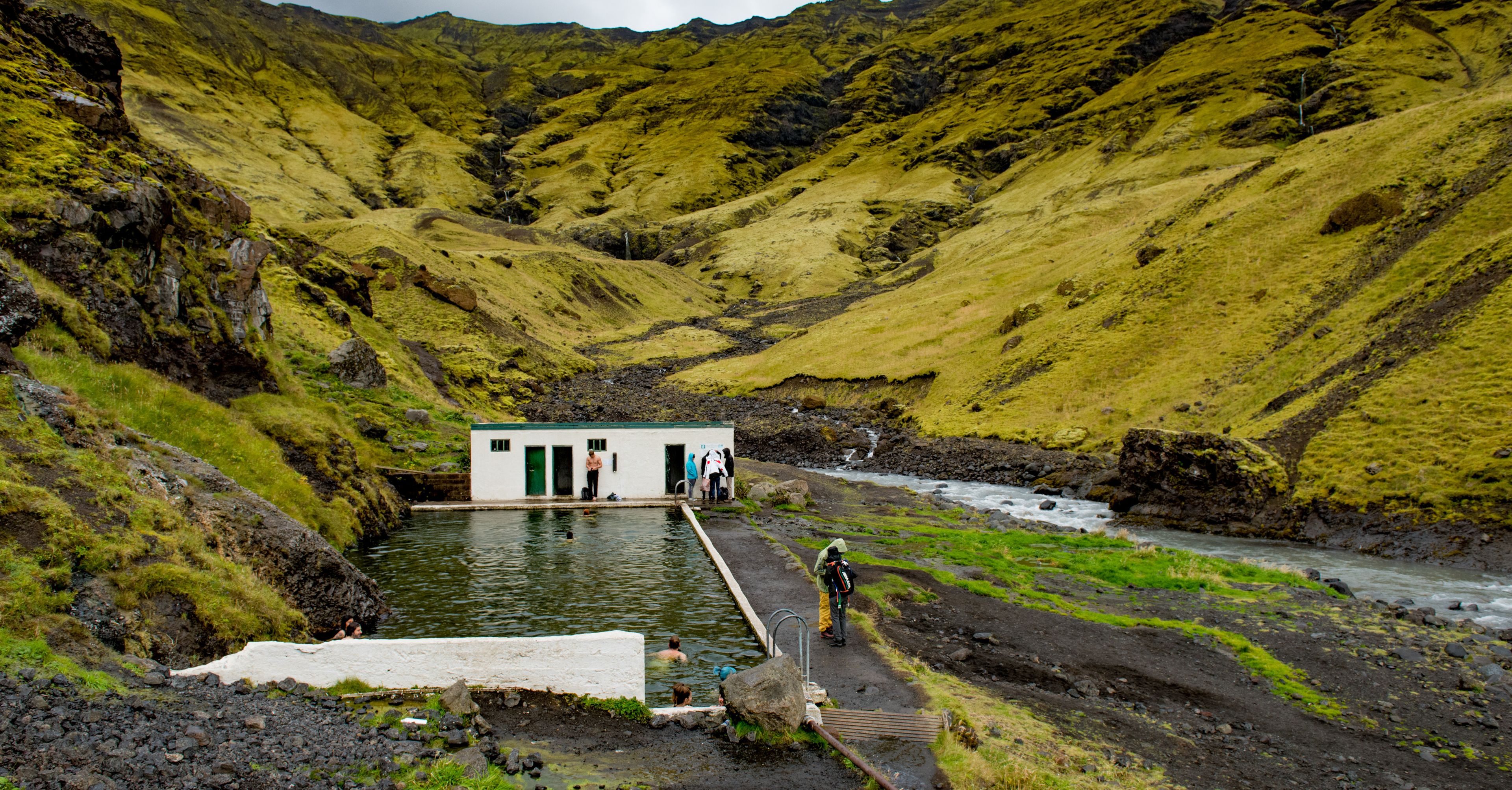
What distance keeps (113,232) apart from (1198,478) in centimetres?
4268

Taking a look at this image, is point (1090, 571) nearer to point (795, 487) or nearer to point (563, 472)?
point (795, 487)

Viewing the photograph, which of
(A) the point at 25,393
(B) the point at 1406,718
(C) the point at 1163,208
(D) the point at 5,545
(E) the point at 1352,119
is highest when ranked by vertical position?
(E) the point at 1352,119

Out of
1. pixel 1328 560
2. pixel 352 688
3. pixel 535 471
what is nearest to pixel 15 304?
pixel 352 688

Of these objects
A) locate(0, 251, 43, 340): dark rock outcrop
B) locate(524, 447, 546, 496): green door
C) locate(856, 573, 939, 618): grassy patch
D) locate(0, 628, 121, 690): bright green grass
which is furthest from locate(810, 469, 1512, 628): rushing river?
locate(0, 251, 43, 340): dark rock outcrop

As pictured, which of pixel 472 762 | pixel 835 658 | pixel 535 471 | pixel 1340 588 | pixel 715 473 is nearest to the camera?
pixel 472 762

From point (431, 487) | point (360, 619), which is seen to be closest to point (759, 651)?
point (360, 619)

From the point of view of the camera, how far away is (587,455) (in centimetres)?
3447

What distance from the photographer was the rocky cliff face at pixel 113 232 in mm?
21109

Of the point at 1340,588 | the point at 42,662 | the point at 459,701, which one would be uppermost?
the point at 42,662

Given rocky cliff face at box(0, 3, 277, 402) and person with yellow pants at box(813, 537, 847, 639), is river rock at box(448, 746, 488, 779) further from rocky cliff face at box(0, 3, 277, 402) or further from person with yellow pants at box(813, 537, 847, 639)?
rocky cliff face at box(0, 3, 277, 402)

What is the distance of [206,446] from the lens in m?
20.8

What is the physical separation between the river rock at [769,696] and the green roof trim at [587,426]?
851 inches

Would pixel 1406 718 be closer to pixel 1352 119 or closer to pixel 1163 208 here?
pixel 1163 208

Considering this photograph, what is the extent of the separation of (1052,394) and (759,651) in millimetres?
42703
